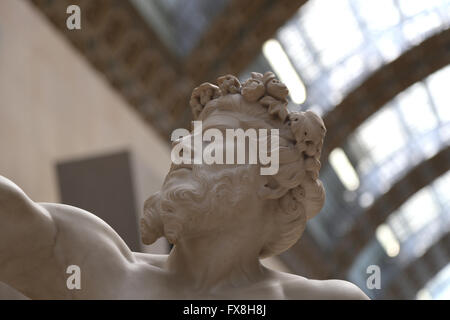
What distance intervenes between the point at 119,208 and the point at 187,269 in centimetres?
508

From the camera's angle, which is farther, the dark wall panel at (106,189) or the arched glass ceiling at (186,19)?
the arched glass ceiling at (186,19)

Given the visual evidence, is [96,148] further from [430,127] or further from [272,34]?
[430,127]

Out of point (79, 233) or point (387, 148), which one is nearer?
point (79, 233)

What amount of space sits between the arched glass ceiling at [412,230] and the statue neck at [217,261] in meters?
27.5

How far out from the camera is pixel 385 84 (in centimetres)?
2167

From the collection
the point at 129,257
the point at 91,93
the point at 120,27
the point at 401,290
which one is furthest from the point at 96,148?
the point at 401,290

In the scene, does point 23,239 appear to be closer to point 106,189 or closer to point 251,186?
point 251,186

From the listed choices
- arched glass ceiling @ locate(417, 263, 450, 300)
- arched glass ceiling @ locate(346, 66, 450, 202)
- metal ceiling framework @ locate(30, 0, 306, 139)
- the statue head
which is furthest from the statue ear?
arched glass ceiling @ locate(417, 263, 450, 300)

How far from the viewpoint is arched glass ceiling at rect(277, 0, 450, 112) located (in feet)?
70.1

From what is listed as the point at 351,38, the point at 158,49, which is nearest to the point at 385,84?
the point at 351,38

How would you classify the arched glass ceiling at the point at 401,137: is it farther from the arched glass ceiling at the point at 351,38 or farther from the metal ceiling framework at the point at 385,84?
the arched glass ceiling at the point at 351,38

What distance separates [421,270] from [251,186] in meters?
30.8

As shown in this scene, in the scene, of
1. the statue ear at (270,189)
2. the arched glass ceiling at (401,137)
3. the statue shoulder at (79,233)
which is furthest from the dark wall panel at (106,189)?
the arched glass ceiling at (401,137)

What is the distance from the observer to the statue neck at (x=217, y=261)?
277 cm
